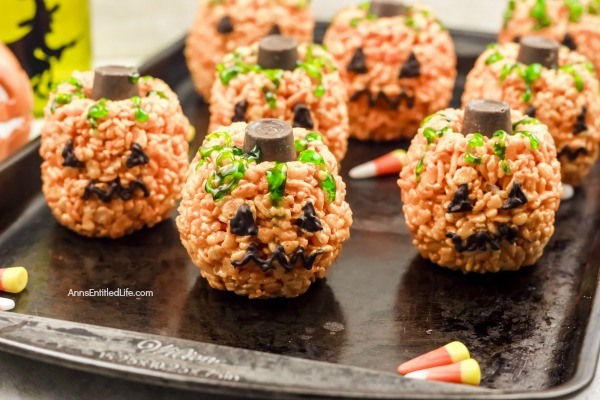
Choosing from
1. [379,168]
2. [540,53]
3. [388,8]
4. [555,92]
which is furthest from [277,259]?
[388,8]

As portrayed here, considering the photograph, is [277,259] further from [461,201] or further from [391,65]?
[391,65]

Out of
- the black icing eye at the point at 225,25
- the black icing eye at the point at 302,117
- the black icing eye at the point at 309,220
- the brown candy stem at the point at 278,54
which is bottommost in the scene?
the black icing eye at the point at 225,25

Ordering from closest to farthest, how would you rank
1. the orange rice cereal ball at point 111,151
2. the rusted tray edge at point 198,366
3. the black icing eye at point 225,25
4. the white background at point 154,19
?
the rusted tray edge at point 198,366 → the orange rice cereal ball at point 111,151 → the black icing eye at point 225,25 → the white background at point 154,19

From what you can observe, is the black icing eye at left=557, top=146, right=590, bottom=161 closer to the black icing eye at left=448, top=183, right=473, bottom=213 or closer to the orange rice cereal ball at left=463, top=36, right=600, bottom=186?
the orange rice cereal ball at left=463, top=36, right=600, bottom=186

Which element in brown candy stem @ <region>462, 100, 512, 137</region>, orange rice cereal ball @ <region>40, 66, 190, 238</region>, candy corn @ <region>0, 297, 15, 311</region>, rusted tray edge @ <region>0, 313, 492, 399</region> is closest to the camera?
rusted tray edge @ <region>0, 313, 492, 399</region>

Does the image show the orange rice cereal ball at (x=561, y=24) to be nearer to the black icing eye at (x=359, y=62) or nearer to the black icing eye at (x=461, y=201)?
the black icing eye at (x=359, y=62)

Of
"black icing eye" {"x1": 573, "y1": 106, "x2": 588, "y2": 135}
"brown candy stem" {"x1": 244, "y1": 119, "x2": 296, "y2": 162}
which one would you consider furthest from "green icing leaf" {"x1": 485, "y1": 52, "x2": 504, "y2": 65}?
"brown candy stem" {"x1": 244, "y1": 119, "x2": 296, "y2": 162}

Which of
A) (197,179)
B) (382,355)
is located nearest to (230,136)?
(197,179)

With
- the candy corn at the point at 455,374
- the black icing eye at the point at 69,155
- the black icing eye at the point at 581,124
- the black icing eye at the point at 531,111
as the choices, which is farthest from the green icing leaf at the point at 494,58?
the black icing eye at the point at 69,155

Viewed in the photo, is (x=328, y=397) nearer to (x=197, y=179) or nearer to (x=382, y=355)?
(x=382, y=355)
